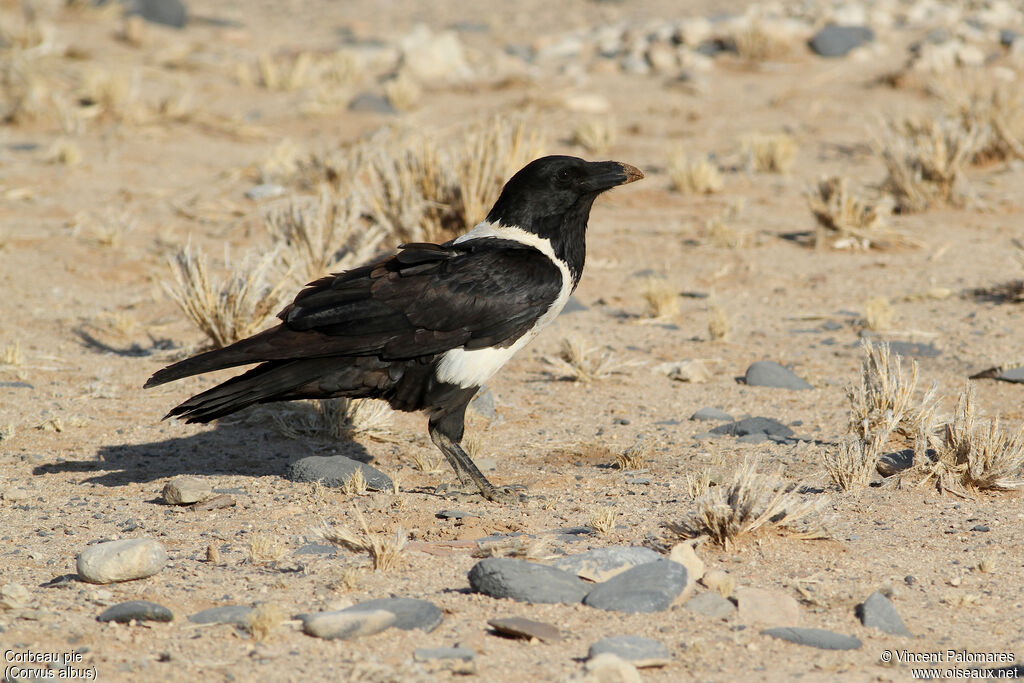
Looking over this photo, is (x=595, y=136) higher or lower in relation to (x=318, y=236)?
lower

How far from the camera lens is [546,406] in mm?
6051

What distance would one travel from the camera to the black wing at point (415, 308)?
→ 458cm

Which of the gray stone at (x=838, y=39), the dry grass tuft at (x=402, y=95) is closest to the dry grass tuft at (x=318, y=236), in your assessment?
the dry grass tuft at (x=402, y=95)

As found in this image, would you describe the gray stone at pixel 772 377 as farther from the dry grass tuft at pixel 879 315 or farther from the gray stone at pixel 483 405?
the gray stone at pixel 483 405

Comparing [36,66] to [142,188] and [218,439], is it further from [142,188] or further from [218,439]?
[218,439]

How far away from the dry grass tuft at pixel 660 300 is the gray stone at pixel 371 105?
6.77 meters

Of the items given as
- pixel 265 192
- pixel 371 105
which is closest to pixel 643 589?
pixel 265 192

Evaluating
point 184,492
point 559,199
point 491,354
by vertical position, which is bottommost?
point 184,492

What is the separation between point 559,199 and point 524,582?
2135mm

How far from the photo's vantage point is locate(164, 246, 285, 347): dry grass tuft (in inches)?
254

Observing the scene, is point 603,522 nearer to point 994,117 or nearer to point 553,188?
point 553,188

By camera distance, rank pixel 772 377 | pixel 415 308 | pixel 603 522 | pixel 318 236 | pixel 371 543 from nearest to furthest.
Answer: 1. pixel 371 543
2. pixel 603 522
3. pixel 415 308
4. pixel 772 377
5. pixel 318 236

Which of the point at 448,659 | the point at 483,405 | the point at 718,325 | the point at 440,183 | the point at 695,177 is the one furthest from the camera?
the point at 695,177

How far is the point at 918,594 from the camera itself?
3590mm
